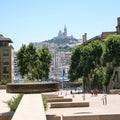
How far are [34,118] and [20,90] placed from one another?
11.8 meters

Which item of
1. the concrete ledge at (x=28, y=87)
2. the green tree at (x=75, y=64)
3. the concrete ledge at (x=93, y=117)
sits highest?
the green tree at (x=75, y=64)

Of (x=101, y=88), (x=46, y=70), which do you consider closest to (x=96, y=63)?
(x=101, y=88)

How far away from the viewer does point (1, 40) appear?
4988 inches

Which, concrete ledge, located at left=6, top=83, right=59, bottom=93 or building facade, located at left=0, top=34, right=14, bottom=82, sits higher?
building facade, located at left=0, top=34, right=14, bottom=82

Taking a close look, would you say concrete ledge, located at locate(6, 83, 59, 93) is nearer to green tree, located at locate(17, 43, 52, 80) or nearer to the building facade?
green tree, located at locate(17, 43, 52, 80)

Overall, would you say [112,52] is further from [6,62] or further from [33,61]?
[6,62]

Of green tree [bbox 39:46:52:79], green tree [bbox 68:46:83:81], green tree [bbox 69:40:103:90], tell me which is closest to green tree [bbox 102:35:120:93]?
green tree [bbox 69:40:103:90]

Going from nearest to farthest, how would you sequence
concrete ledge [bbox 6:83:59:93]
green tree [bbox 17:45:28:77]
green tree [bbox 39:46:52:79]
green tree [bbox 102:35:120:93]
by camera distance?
concrete ledge [bbox 6:83:59:93], green tree [bbox 102:35:120:93], green tree [bbox 17:45:28:77], green tree [bbox 39:46:52:79]

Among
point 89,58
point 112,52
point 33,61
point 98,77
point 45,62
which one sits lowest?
point 98,77

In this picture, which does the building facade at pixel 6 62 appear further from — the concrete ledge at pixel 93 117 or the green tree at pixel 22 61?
the concrete ledge at pixel 93 117

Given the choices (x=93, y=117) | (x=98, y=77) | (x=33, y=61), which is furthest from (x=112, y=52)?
(x=93, y=117)

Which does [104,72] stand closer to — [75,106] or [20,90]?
[75,106]

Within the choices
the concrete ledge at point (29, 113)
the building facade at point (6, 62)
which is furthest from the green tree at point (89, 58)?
the concrete ledge at point (29, 113)

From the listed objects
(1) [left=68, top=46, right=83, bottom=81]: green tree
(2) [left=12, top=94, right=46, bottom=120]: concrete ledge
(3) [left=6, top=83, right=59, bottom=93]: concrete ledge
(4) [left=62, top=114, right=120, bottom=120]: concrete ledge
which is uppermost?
(1) [left=68, top=46, right=83, bottom=81]: green tree
